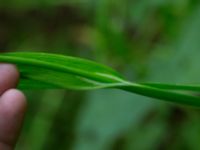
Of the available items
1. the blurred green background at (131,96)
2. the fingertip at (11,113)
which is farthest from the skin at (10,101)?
the blurred green background at (131,96)

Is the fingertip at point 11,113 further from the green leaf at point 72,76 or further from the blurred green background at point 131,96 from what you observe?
the blurred green background at point 131,96

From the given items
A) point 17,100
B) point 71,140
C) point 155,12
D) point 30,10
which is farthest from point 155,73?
point 30,10

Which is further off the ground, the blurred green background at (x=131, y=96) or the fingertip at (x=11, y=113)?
the blurred green background at (x=131, y=96)

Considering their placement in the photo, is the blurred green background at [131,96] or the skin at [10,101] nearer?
the skin at [10,101]

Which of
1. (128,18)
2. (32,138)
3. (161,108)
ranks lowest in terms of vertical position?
(32,138)

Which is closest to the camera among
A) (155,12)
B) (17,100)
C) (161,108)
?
(17,100)

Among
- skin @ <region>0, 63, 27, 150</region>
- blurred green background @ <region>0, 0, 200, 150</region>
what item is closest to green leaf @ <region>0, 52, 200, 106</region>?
skin @ <region>0, 63, 27, 150</region>

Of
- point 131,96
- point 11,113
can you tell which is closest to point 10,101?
point 11,113

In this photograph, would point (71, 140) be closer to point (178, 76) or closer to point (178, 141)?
point (178, 141)

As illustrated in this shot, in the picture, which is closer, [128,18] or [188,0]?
[188,0]
